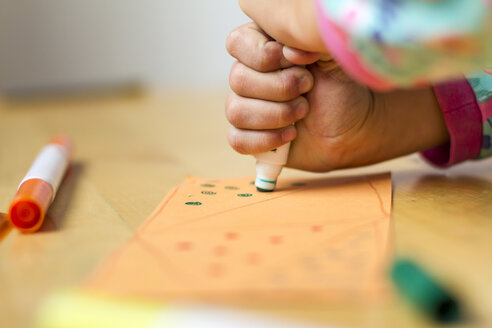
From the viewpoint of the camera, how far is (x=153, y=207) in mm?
671

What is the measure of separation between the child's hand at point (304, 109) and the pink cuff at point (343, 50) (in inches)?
4.9

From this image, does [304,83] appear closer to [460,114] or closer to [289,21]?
[289,21]

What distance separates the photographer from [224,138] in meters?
1.20

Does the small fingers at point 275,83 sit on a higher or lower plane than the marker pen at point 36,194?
higher

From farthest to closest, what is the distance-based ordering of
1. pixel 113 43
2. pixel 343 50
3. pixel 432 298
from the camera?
pixel 113 43 → pixel 343 50 → pixel 432 298

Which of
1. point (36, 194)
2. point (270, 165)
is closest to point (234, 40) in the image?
point (270, 165)

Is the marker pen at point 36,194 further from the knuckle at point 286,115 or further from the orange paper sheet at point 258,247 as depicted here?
the knuckle at point 286,115

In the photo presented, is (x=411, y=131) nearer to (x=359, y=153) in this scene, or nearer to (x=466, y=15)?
(x=359, y=153)

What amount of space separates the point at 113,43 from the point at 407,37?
6.68 ft

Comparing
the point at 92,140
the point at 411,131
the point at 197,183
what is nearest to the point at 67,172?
the point at 197,183

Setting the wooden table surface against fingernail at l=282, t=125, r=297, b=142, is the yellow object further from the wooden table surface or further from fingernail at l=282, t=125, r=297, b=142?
fingernail at l=282, t=125, r=297, b=142

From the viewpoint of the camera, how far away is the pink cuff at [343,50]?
489 mm

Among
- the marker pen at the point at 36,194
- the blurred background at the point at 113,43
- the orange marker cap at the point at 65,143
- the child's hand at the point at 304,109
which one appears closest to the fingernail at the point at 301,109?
the child's hand at the point at 304,109

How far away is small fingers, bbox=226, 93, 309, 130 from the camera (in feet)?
2.18
